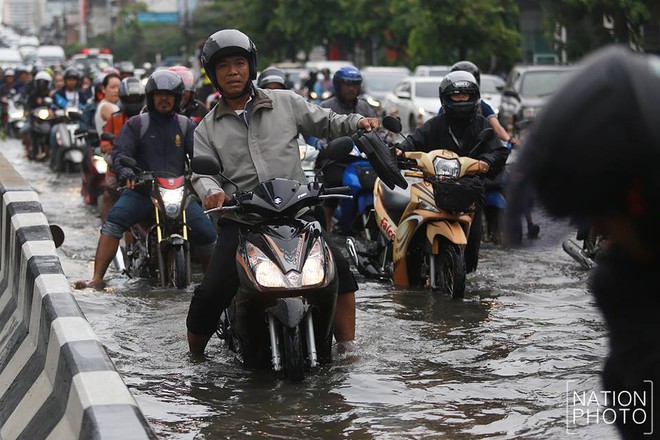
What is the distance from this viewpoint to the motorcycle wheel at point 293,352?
6414 mm

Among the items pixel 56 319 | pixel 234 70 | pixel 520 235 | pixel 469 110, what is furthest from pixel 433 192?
pixel 520 235

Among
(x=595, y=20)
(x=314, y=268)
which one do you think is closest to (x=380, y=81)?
(x=595, y=20)

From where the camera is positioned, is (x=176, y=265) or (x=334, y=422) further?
(x=176, y=265)

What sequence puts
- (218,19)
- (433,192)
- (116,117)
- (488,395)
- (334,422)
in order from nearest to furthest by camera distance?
(334,422), (488,395), (433,192), (116,117), (218,19)

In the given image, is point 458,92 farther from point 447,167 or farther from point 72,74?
point 72,74

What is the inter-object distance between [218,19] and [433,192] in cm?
6740

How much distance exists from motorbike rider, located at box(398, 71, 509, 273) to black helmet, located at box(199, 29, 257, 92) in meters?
2.83

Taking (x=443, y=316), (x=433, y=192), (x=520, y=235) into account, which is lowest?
(x=443, y=316)

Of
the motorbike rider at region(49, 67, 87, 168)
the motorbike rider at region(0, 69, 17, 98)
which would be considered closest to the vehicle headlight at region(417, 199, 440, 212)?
the motorbike rider at region(49, 67, 87, 168)

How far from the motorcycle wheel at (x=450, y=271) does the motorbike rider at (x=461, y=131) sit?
1.44 feet

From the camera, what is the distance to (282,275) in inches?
253

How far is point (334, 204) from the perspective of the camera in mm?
13266

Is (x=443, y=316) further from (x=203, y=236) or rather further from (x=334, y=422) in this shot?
(x=334, y=422)

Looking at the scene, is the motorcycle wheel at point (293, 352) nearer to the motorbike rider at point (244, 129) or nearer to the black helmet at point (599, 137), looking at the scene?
the motorbike rider at point (244, 129)
